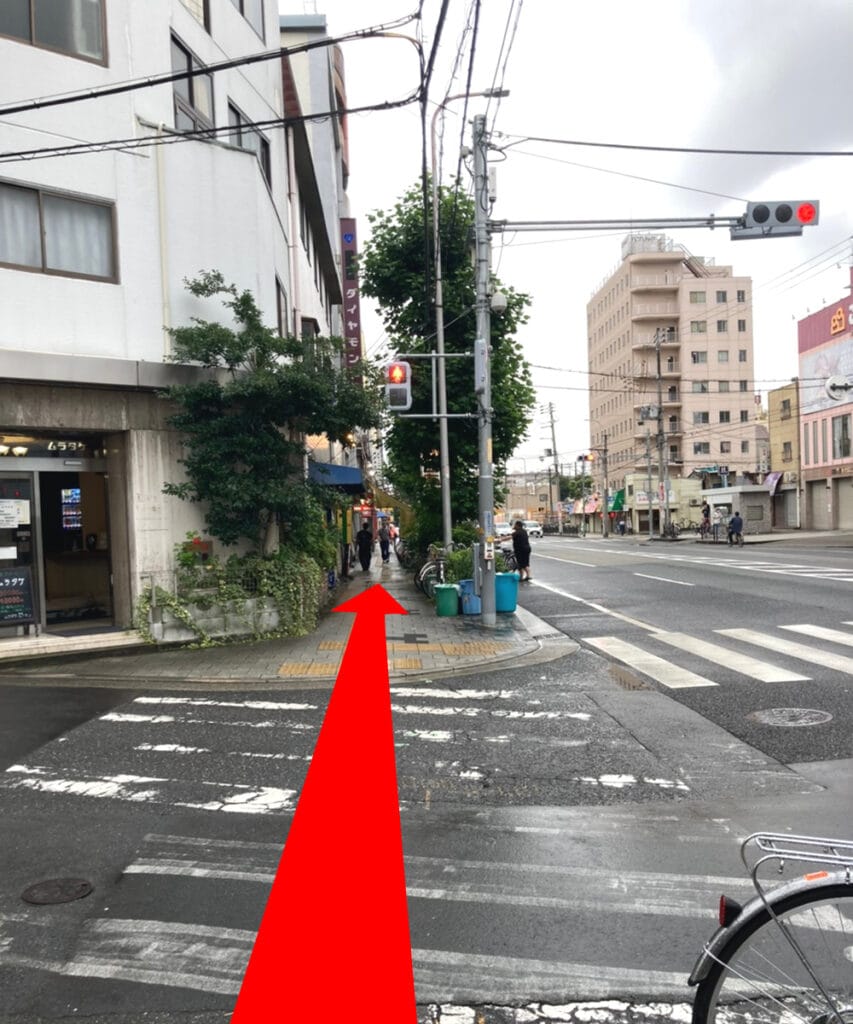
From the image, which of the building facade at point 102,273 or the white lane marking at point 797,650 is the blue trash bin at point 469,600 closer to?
the white lane marking at point 797,650

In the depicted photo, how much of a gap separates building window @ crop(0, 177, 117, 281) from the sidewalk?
559cm

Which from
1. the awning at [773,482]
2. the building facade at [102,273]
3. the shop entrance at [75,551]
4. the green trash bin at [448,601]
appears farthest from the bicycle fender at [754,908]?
the awning at [773,482]

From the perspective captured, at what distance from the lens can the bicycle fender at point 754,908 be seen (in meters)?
2.37

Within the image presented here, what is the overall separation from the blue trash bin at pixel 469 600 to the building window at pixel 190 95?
959 cm

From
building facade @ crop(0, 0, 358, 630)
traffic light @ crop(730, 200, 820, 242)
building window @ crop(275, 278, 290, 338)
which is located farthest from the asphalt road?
building window @ crop(275, 278, 290, 338)

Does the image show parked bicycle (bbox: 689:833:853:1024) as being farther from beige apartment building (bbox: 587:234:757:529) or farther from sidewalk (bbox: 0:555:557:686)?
beige apartment building (bbox: 587:234:757:529)

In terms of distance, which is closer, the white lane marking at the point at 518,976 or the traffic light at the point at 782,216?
the white lane marking at the point at 518,976

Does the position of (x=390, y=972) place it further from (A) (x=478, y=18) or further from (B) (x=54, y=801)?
(A) (x=478, y=18)

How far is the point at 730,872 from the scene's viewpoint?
14.5 feet

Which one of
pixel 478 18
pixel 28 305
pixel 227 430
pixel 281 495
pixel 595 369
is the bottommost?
pixel 281 495

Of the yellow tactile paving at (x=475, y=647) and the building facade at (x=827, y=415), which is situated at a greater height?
the building facade at (x=827, y=415)

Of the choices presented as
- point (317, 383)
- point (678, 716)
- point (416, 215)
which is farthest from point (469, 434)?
point (678, 716)

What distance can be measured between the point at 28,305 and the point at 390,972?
36.8 feet

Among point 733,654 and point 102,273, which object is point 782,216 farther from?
point 102,273
